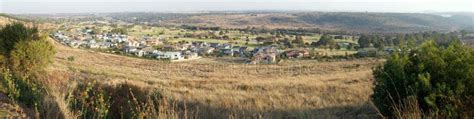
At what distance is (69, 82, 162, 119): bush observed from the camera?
5.46m

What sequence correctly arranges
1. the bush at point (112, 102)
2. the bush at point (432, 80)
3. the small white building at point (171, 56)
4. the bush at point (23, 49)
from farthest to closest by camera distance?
the small white building at point (171, 56)
the bush at point (23, 49)
the bush at point (432, 80)
the bush at point (112, 102)

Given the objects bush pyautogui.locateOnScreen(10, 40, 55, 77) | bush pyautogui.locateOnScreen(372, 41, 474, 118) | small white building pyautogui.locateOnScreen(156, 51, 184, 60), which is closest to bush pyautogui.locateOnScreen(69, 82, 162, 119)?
bush pyautogui.locateOnScreen(372, 41, 474, 118)

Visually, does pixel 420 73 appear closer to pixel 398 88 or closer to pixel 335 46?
pixel 398 88

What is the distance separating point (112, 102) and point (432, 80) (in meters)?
4.53

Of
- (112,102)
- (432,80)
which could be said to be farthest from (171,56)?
(432,80)

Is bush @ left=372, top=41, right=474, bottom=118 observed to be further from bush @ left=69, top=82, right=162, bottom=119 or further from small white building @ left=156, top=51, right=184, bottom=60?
small white building @ left=156, top=51, right=184, bottom=60

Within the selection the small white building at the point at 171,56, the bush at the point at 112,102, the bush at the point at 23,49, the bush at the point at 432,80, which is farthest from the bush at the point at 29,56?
the small white building at the point at 171,56

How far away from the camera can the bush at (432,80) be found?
5762 mm

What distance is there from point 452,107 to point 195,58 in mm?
56669

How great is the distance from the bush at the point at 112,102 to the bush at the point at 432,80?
320 cm

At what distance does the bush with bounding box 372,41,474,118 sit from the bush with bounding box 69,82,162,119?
320cm

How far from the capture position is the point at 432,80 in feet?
20.2

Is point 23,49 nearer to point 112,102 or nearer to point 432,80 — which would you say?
point 112,102

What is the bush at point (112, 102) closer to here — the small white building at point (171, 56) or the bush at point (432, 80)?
the bush at point (432, 80)
